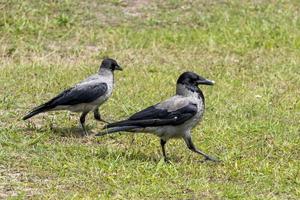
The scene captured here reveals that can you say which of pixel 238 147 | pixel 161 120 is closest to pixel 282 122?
pixel 238 147

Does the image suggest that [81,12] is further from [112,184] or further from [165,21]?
[112,184]

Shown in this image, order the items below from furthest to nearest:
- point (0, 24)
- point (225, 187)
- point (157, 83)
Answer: point (0, 24), point (157, 83), point (225, 187)

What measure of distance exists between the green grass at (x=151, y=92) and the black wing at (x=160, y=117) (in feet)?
1.16

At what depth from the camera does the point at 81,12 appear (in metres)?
15.1

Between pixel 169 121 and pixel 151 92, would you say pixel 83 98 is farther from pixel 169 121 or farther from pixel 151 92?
pixel 151 92

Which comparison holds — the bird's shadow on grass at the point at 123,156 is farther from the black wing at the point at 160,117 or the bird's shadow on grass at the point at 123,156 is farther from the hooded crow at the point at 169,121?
the black wing at the point at 160,117

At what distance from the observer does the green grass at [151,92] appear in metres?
7.45

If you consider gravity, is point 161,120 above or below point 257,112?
above

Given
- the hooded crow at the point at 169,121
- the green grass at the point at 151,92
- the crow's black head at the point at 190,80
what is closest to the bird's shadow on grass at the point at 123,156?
the green grass at the point at 151,92

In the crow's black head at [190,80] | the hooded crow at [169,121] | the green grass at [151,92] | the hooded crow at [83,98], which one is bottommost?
the green grass at [151,92]

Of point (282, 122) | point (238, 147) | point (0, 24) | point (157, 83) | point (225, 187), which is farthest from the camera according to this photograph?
point (0, 24)

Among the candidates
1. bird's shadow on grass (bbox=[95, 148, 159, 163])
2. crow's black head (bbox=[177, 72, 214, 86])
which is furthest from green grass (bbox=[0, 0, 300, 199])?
crow's black head (bbox=[177, 72, 214, 86])

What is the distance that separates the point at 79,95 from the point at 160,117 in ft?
4.73

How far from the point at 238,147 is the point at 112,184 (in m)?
1.91
